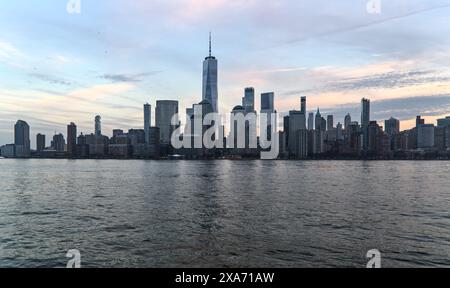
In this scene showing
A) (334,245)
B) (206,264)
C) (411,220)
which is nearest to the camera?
(206,264)

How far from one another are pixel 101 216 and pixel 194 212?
8.62 m

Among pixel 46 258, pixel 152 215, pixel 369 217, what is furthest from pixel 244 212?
pixel 46 258

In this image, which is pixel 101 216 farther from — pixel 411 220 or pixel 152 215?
pixel 411 220

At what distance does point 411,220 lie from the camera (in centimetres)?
3122

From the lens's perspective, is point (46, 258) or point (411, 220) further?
point (411, 220)
